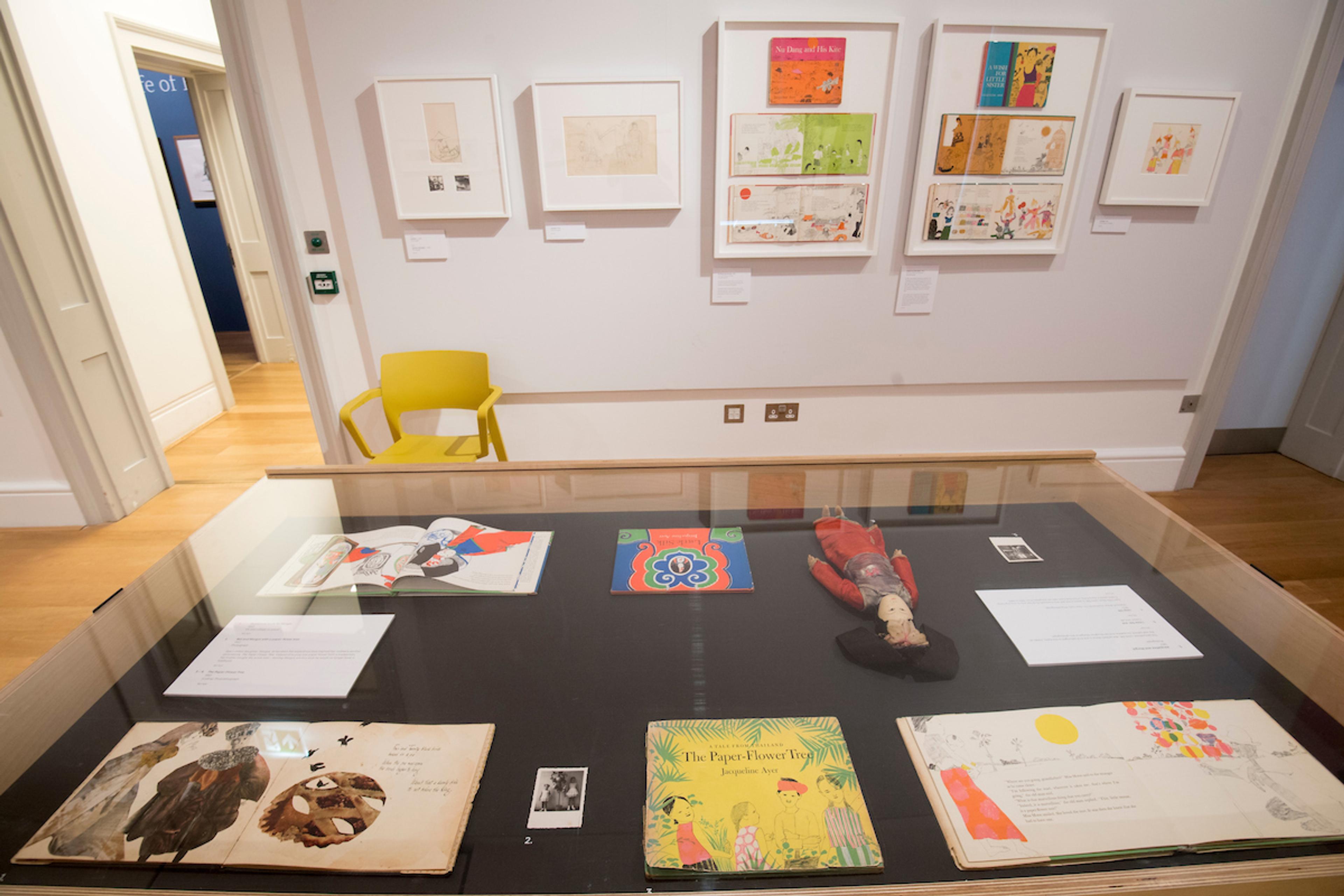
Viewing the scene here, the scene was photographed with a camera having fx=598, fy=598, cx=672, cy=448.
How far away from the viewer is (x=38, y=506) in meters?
2.82

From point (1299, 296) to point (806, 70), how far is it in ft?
9.57

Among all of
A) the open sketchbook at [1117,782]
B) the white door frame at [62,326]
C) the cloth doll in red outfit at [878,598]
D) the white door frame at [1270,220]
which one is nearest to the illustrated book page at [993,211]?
the white door frame at [1270,220]

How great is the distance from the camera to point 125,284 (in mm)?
3502

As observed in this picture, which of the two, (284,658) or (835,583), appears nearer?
(284,658)

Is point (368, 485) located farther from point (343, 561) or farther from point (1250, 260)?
point (1250, 260)

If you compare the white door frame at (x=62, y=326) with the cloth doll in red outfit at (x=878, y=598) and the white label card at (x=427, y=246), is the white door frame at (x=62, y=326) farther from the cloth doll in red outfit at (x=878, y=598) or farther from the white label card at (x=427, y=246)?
the cloth doll in red outfit at (x=878, y=598)

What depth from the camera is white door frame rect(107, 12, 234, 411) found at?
137 inches

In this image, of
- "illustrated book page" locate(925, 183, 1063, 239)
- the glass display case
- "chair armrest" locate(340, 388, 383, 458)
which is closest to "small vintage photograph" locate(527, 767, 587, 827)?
the glass display case

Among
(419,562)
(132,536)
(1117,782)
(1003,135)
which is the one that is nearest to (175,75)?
(132,536)

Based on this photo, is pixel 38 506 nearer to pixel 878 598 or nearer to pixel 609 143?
pixel 609 143

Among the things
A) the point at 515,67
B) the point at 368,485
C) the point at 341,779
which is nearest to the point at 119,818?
the point at 341,779

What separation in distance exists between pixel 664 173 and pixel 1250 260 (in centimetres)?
265

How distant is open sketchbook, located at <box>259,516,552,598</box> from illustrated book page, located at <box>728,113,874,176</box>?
181 cm

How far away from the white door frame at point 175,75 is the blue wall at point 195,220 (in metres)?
1.25
